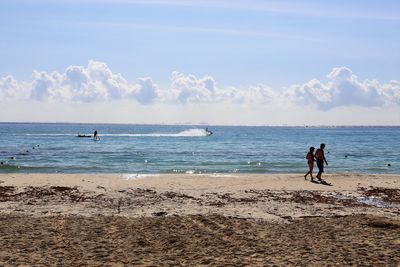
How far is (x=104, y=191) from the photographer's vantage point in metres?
18.5

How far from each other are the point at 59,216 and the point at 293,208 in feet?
23.6

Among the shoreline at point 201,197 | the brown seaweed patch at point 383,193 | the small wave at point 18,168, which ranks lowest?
the small wave at point 18,168

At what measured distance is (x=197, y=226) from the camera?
11.5m

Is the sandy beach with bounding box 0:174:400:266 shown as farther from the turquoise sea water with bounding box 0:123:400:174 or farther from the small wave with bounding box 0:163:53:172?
the turquoise sea water with bounding box 0:123:400:174

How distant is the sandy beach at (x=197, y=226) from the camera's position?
885 cm

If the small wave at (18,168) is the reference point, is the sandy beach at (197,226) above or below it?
above

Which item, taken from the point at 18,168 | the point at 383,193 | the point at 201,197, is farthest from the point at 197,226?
the point at 18,168

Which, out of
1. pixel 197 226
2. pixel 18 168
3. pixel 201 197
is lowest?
pixel 18 168

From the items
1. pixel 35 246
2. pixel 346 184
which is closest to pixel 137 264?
pixel 35 246

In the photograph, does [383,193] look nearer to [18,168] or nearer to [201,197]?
[201,197]

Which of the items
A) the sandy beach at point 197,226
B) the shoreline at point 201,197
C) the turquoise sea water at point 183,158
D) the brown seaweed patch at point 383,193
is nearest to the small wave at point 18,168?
the turquoise sea water at point 183,158

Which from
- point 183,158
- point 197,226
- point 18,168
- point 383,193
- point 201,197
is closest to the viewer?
point 197,226

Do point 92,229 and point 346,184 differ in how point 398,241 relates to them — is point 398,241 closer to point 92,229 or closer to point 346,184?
point 92,229

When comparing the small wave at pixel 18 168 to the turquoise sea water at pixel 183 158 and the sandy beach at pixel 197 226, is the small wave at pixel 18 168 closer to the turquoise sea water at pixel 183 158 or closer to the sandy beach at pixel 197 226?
the turquoise sea water at pixel 183 158
